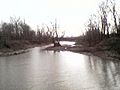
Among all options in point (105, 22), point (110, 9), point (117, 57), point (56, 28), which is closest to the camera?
point (117, 57)

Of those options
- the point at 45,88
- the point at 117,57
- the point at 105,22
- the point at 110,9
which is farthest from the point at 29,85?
the point at 105,22

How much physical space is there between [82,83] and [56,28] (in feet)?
237

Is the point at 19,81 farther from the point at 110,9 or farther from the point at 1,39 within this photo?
the point at 1,39

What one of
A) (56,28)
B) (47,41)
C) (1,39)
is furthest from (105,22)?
(47,41)

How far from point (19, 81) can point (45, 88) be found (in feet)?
10.6

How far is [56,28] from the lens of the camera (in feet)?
287

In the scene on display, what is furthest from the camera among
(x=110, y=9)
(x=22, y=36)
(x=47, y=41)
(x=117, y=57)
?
(x=47, y=41)

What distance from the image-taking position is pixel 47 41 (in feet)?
374

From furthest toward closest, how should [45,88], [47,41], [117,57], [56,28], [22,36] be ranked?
[47,41] < [22,36] < [56,28] < [117,57] < [45,88]

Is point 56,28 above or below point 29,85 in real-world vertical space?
above

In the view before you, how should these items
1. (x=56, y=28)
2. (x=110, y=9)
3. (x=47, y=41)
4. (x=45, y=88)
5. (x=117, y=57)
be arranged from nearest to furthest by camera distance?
1. (x=45, y=88)
2. (x=117, y=57)
3. (x=110, y=9)
4. (x=56, y=28)
5. (x=47, y=41)

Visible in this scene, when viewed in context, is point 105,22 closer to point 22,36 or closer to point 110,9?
point 110,9

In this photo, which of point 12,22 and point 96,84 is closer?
point 96,84

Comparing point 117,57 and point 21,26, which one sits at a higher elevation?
point 21,26
